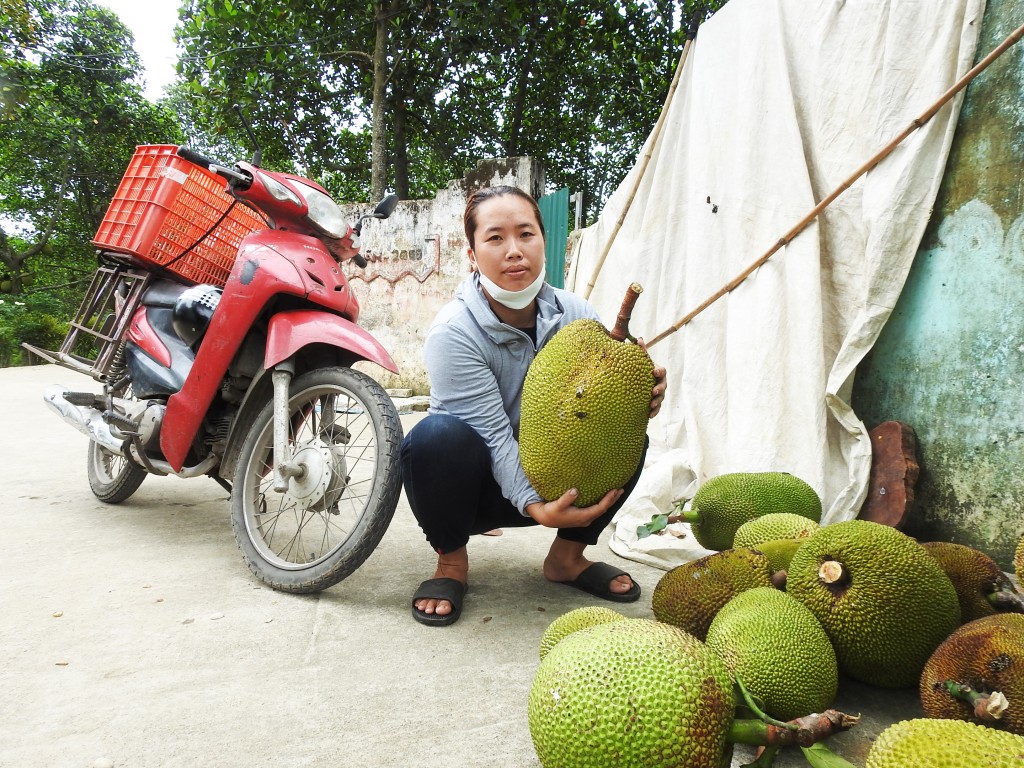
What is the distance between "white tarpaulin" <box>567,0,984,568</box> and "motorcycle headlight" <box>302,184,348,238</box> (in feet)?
5.01

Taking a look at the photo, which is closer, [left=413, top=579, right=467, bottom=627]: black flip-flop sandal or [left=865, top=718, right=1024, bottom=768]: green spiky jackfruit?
[left=865, top=718, right=1024, bottom=768]: green spiky jackfruit

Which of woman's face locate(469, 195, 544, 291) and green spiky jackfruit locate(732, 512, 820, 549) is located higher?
woman's face locate(469, 195, 544, 291)

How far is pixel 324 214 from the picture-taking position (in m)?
2.35

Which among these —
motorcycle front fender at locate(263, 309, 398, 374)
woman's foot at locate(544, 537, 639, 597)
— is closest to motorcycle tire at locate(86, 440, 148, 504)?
motorcycle front fender at locate(263, 309, 398, 374)

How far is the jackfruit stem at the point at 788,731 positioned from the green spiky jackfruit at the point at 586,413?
667 millimetres

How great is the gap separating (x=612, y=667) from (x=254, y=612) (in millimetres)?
1261

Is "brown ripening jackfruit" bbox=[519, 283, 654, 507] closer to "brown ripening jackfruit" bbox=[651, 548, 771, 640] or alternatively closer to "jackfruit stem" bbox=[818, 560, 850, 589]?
"brown ripening jackfruit" bbox=[651, 548, 771, 640]

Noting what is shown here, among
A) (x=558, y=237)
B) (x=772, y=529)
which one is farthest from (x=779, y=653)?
(x=558, y=237)

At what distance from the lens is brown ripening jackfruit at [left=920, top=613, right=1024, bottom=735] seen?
0.96m

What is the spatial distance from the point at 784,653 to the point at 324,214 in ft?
6.74

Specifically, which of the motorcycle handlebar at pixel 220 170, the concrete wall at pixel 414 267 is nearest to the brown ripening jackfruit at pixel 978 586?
the motorcycle handlebar at pixel 220 170

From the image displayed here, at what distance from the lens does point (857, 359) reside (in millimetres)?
2215

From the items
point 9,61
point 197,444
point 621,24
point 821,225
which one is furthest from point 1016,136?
point 9,61

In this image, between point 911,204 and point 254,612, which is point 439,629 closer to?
point 254,612
